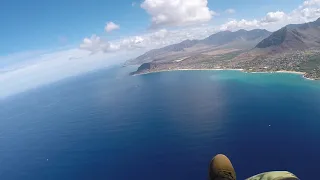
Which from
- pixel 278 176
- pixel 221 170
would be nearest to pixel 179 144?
pixel 221 170

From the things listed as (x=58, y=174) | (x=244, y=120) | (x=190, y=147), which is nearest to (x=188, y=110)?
(x=244, y=120)

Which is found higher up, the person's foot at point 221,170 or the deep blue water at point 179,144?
the person's foot at point 221,170

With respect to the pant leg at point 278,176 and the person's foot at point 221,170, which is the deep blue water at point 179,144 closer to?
the person's foot at point 221,170

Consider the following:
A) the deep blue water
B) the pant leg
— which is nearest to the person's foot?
the pant leg

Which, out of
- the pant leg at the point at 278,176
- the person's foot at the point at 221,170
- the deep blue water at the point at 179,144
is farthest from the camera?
the deep blue water at the point at 179,144

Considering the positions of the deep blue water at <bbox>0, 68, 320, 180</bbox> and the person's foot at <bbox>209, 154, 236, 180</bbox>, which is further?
the deep blue water at <bbox>0, 68, 320, 180</bbox>

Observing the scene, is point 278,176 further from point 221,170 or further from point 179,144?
point 179,144

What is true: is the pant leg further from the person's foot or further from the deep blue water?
the deep blue water

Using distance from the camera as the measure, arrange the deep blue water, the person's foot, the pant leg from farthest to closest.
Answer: the deep blue water < the person's foot < the pant leg

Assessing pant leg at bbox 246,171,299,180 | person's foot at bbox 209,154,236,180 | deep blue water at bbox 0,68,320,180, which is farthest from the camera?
deep blue water at bbox 0,68,320,180

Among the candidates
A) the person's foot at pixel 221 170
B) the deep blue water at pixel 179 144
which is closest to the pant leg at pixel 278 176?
the person's foot at pixel 221 170

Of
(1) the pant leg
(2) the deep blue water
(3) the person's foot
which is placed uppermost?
(1) the pant leg
